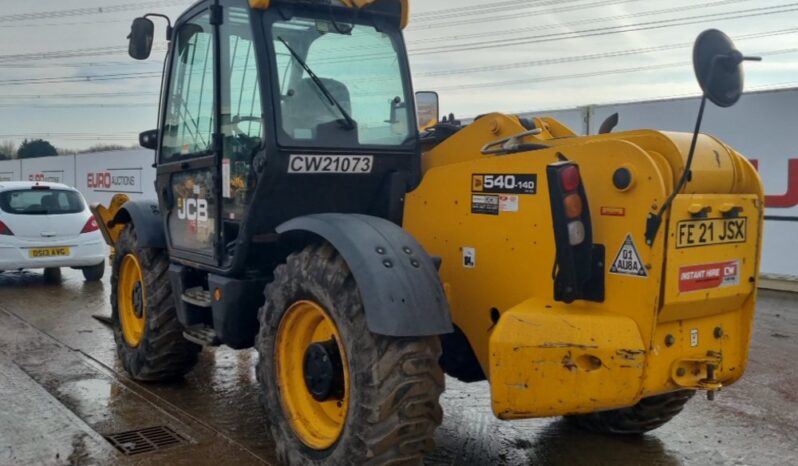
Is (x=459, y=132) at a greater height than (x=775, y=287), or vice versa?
(x=459, y=132)

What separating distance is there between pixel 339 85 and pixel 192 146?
1.34m

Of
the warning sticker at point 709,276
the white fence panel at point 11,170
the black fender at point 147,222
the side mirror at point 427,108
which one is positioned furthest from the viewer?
the white fence panel at point 11,170

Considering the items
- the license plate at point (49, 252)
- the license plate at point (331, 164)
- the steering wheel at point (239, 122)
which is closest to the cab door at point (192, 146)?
the steering wheel at point (239, 122)

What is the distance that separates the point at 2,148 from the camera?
55094 mm

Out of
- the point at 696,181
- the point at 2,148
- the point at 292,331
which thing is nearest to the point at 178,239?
the point at 292,331

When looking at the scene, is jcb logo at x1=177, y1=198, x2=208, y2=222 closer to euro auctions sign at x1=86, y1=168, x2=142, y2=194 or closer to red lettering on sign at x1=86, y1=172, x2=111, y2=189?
euro auctions sign at x1=86, y1=168, x2=142, y2=194

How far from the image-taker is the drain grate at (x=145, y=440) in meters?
4.59

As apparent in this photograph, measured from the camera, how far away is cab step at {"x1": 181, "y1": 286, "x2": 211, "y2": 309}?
502 cm

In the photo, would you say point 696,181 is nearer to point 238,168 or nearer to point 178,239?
point 238,168

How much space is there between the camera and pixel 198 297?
17.0ft

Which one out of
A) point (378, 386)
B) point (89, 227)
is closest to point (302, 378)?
point (378, 386)

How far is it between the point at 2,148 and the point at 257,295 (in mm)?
57578

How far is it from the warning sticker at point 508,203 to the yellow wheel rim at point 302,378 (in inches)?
41.9

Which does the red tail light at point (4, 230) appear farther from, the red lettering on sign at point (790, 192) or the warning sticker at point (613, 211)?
the red lettering on sign at point (790, 192)
